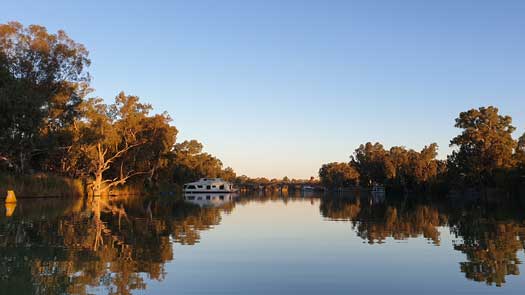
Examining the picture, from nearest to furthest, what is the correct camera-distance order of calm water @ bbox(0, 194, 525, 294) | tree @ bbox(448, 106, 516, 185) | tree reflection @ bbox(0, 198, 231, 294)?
tree reflection @ bbox(0, 198, 231, 294), calm water @ bbox(0, 194, 525, 294), tree @ bbox(448, 106, 516, 185)

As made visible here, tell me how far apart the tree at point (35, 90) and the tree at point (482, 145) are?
197ft

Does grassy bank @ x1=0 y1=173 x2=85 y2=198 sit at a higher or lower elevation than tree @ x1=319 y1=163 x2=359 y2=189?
lower

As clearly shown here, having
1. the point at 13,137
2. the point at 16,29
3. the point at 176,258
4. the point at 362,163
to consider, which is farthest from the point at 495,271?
the point at 362,163

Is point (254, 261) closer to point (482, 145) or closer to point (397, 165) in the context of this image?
point (482, 145)

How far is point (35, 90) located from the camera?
54094 mm

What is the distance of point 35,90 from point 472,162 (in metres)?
65.1

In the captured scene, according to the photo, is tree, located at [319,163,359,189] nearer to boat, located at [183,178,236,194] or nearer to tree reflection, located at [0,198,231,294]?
boat, located at [183,178,236,194]

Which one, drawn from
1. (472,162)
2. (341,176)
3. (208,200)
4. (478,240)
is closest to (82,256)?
(478,240)

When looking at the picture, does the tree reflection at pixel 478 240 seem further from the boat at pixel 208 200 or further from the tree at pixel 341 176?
the tree at pixel 341 176

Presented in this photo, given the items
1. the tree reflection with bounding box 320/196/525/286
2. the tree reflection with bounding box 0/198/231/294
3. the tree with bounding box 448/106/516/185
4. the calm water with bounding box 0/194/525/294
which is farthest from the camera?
the tree with bounding box 448/106/516/185

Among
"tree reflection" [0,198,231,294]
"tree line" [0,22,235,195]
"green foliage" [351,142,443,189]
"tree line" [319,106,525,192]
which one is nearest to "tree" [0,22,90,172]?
"tree line" [0,22,235,195]

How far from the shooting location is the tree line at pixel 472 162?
253 ft

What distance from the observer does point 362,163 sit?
143000 millimetres

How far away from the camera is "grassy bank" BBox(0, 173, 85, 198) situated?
47.4m
